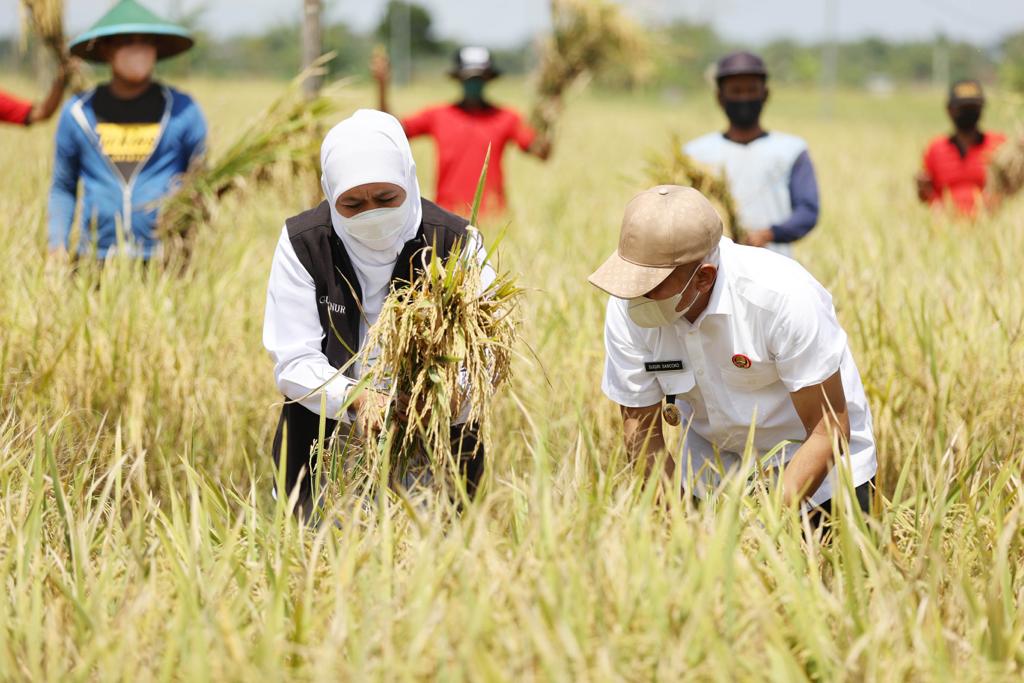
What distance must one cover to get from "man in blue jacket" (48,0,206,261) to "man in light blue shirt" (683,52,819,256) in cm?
188

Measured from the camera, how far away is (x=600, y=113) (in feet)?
75.4

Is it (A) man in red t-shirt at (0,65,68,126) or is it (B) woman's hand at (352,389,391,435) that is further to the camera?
(A) man in red t-shirt at (0,65,68,126)

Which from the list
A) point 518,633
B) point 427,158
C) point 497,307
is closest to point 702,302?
point 497,307

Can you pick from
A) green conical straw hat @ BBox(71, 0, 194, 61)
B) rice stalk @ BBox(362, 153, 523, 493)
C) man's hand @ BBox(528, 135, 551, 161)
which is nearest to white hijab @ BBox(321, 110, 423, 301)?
rice stalk @ BBox(362, 153, 523, 493)

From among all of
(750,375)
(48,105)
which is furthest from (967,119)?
(48,105)

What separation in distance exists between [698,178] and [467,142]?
176 centimetres

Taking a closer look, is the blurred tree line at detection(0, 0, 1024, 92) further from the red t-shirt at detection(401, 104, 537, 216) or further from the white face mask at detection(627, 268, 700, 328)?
the white face mask at detection(627, 268, 700, 328)

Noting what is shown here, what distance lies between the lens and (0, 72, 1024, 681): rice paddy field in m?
1.67

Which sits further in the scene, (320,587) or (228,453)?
(228,453)

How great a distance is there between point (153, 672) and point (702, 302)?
1217 mm

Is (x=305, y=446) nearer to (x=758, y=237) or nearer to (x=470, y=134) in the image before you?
(x=758, y=237)

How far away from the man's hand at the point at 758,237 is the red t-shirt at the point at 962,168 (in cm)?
235

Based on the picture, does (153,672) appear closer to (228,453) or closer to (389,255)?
(389,255)

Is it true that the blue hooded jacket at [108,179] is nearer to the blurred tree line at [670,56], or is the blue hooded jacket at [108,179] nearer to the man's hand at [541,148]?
the blurred tree line at [670,56]
